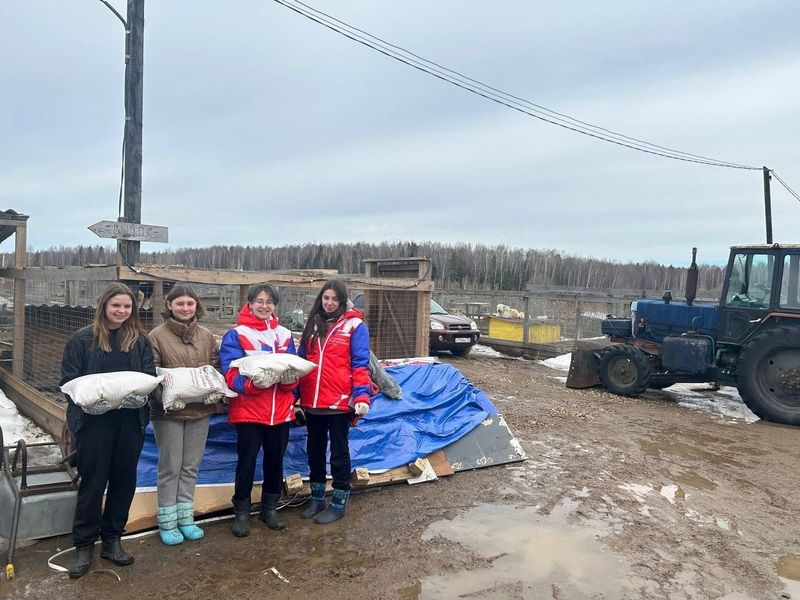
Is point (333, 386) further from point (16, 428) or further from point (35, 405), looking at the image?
point (35, 405)

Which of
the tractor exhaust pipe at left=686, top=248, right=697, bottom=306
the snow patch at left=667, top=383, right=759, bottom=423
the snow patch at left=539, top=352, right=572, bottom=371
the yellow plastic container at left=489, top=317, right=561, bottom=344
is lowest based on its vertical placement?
Answer: the snow patch at left=539, top=352, right=572, bottom=371

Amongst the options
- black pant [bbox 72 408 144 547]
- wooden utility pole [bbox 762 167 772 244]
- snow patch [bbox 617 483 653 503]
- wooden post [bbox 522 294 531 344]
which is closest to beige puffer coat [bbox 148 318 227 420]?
black pant [bbox 72 408 144 547]

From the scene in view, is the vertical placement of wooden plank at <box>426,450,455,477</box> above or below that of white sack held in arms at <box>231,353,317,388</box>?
below

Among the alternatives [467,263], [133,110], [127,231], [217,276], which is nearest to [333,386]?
[217,276]

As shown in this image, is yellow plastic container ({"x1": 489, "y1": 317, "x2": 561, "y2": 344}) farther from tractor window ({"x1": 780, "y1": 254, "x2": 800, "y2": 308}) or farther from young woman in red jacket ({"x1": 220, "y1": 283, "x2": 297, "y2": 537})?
young woman in red jacket ({"x1": 220, "y1": 283, "x2": 297, "y2": 537})

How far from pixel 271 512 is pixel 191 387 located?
105 centimetres

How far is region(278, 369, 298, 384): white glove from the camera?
11.9 ft

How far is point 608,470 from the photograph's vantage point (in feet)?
17.2

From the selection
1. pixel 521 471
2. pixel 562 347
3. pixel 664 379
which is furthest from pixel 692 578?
pixel 562 347

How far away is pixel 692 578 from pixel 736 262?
636 cm

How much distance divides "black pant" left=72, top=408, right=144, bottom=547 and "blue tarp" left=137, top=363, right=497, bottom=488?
49cm

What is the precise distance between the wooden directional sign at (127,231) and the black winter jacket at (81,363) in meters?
1.70

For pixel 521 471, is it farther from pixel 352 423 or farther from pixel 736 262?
pixel 736 262

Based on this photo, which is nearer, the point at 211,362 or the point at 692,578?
the point at 692,578
